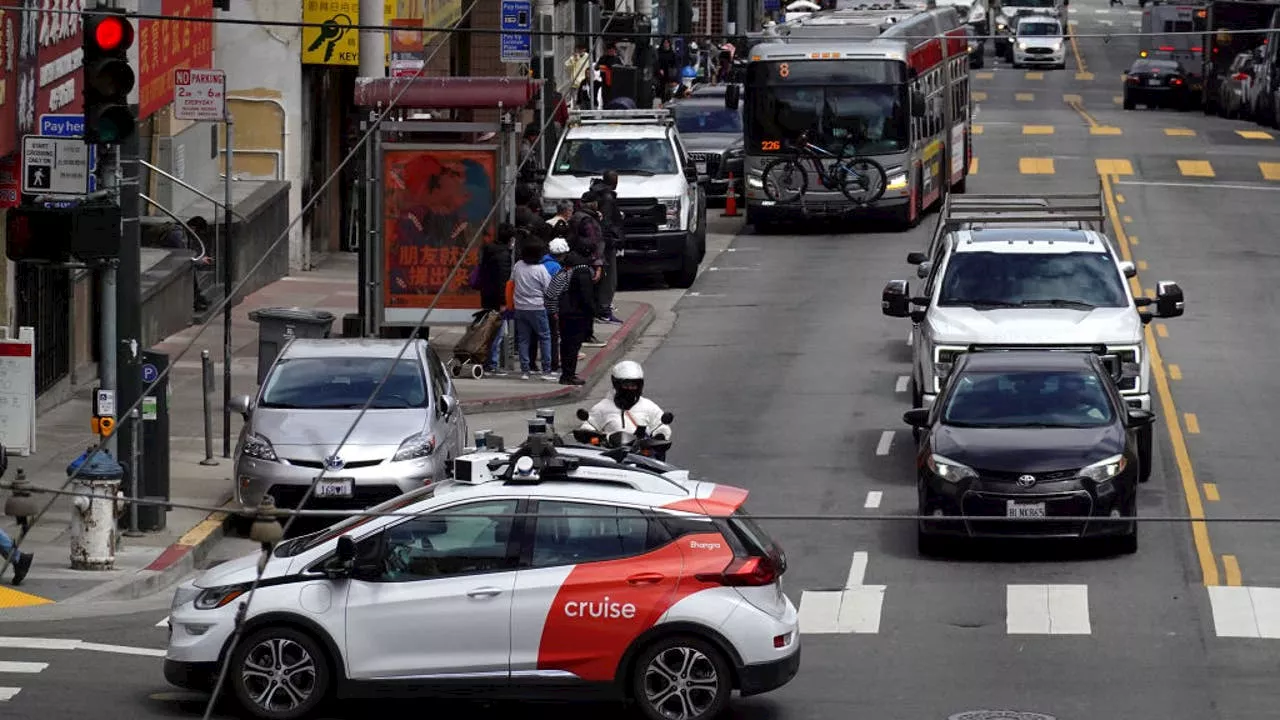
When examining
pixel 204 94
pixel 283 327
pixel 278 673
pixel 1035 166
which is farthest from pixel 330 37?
pixel 278 673

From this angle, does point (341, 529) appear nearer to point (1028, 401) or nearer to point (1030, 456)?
point (1030, 456)

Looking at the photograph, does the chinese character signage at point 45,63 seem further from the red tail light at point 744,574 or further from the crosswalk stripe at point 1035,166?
the crosswalk stripe at point 1035,166

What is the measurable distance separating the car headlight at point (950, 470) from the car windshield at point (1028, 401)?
2.32 ft

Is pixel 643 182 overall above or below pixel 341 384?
above

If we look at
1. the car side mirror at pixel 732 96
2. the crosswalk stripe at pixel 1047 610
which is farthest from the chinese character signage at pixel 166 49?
the crosswalk stripe at pixel 1047 610

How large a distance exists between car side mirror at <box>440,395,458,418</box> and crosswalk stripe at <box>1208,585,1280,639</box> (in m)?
6.75

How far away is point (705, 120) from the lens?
47312mm

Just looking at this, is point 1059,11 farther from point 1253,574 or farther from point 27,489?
point 27,489

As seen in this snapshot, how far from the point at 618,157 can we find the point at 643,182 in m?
1.02

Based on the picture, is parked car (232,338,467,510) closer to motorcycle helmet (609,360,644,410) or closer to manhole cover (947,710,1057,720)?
motorcycle helmet (609,360,644,410)

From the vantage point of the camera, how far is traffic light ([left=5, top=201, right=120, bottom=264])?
59.8 ft

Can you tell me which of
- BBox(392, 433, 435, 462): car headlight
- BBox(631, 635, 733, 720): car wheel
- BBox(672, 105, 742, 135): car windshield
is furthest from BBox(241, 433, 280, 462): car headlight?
BBox(672, 105, 742, 135): car windshield

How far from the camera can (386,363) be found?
2144 centimetres

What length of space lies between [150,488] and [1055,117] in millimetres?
49459
